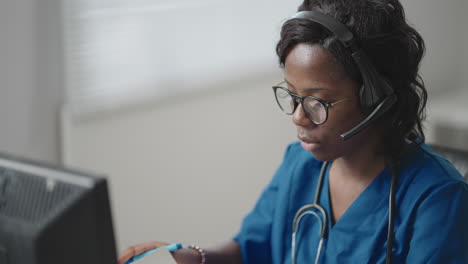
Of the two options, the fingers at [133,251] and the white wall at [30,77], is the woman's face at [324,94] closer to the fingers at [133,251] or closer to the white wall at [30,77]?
the fingers at [133,251]

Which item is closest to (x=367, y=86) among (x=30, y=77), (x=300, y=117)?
(x=300, y=117)

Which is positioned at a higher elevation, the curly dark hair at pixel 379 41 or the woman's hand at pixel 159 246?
the curly dark hair at pixel 379 41

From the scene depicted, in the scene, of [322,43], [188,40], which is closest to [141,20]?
[188,40]

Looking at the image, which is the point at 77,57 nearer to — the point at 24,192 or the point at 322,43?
the point at 322,43

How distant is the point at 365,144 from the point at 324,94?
17 centimetres

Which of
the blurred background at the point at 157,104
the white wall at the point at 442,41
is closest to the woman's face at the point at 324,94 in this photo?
the blurred background at the point at 157,104

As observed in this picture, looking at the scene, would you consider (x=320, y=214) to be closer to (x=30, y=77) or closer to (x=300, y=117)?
(x=300, y=117)

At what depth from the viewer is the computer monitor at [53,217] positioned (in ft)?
2.40

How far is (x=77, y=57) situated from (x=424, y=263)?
1.30 metres

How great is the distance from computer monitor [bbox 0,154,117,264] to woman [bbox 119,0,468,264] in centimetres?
47

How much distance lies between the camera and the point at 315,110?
1.14m

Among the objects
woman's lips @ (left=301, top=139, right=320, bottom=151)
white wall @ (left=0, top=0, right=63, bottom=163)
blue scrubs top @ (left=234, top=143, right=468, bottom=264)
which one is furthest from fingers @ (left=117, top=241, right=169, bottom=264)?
white wall @ (left=0, top=0, right=63, bottom=163)

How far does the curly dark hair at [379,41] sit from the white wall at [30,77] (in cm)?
100

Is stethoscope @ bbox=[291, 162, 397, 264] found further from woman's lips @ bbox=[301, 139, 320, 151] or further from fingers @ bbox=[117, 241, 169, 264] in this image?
fingers @ bbox=[117, 241, 169, 264]
